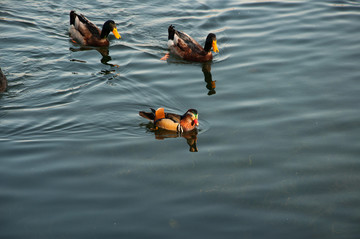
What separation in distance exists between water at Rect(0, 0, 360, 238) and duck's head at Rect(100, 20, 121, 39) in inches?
15.8

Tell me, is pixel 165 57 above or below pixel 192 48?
below

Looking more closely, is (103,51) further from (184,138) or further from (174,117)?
(184,138)

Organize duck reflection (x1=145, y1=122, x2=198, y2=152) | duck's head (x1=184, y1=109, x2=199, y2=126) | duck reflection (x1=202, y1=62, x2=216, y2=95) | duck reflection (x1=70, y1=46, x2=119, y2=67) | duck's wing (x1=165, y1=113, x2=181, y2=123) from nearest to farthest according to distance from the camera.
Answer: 1. duck reflection (x1=145, y1=122, x2=198, y2=152)
2. duck's head (x1=184, y1=109, x2=199, y2=126)
3. duck's wing (x1=165, y1=113, x2=181, y2=123)
4. duck reflection (x1=202, y1=62, x2=216, y2=95)
5. duck reflection (x1=70, y1=46, x2=119, y2=67)

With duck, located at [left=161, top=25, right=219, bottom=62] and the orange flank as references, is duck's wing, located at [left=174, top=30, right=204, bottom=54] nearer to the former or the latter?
duck, located at [left=161, top=25, right=219, bottom=62]

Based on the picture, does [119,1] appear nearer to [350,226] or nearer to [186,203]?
[186,203]

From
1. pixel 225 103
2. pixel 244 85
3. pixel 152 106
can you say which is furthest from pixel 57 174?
pixel 244 85

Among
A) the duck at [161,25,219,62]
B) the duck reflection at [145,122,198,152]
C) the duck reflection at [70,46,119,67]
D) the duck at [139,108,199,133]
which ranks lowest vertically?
A: the duck reflection at [145,122,198,152]

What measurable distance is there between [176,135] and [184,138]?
28cm

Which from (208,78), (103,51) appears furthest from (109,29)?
(208,78)

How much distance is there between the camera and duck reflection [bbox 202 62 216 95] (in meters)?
11.7

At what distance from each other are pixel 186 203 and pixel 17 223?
2462mm

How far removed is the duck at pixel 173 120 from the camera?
31.5 ft

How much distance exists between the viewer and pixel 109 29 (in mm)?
14844

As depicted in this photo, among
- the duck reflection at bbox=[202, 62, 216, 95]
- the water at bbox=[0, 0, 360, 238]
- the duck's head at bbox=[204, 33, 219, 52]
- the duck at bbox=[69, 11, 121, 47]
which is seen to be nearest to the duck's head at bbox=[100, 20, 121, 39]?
the duck at bbox=[69, 11, 121, 47]
